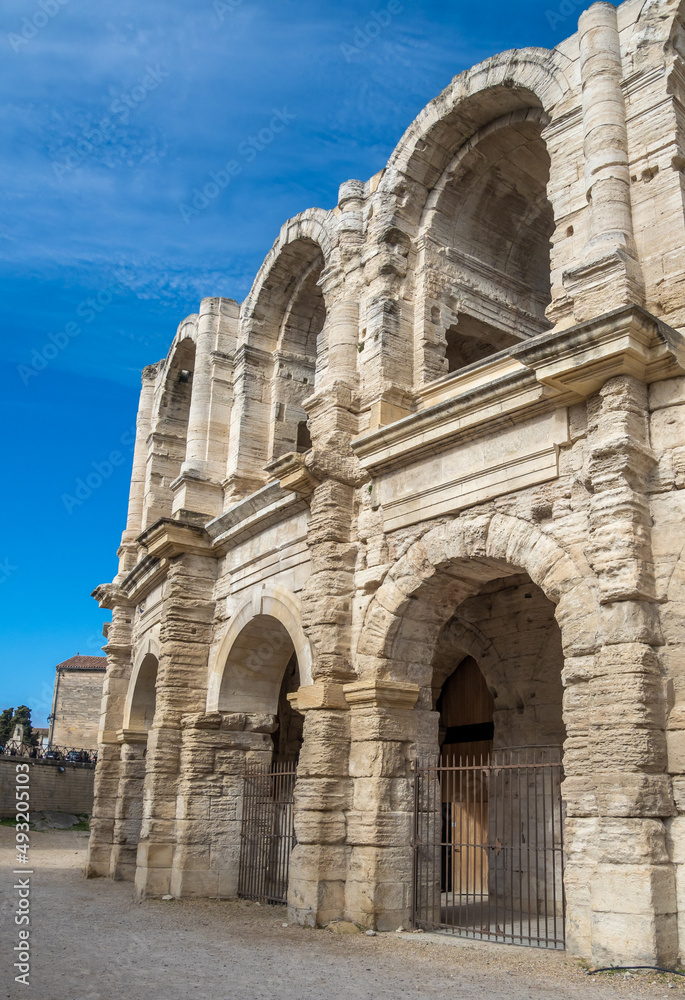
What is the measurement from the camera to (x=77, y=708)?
42.1 meters

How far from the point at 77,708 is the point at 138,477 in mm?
27842

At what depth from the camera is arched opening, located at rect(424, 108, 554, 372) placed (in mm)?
10031

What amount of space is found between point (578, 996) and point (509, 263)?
834cm

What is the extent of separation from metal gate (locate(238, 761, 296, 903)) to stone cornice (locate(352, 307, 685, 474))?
4.22m

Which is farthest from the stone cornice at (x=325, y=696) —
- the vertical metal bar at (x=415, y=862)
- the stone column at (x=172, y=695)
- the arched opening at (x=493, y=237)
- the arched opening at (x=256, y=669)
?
the arched opening at (x=493, y=237)

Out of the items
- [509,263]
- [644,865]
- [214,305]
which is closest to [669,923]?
[644,865]

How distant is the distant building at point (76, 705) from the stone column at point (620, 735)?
3727 centimetres

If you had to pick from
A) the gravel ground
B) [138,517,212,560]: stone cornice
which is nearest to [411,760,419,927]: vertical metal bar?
the gravel ground

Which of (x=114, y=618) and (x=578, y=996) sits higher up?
(x=114, y=618)

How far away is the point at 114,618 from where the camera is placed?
16438 mm

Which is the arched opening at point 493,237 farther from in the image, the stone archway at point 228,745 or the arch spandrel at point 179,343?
the arch spandrel at point 179,343

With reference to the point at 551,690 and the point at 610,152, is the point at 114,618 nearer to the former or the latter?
the point at 551,690

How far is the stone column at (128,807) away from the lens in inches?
542

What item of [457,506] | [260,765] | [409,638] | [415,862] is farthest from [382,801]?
[260,765]
